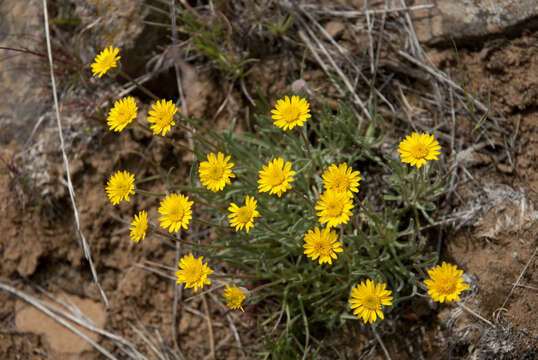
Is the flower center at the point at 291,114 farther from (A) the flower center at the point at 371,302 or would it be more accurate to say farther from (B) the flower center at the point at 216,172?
(A) the flower center at the point at 371,302

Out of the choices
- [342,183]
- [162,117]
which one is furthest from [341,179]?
[162,117]

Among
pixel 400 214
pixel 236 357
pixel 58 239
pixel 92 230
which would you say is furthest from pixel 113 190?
pixel 400 214

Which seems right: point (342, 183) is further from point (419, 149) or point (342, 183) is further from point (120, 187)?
point (120, 187)

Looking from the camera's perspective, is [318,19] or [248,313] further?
[318,19]

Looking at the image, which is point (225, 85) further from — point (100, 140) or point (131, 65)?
point (100, 140)

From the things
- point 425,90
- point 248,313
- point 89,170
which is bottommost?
point 248,313
